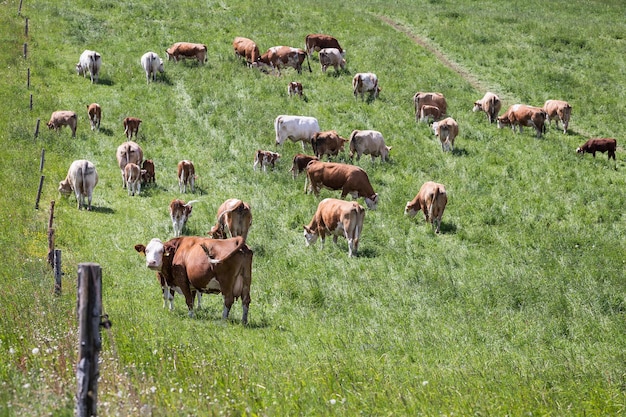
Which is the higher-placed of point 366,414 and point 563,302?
point 366,414

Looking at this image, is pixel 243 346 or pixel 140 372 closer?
pixel 140 372

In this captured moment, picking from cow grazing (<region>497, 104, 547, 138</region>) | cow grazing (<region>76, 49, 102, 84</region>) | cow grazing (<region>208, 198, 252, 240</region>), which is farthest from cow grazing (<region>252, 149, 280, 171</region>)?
cow grazing (<region>76, 49, 102, 84</region>)

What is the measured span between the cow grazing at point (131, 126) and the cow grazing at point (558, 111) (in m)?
18.4

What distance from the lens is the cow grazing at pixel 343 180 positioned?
2364 cm

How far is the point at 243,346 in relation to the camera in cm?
1127

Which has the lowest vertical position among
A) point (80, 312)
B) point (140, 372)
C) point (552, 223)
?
point (552, 223)

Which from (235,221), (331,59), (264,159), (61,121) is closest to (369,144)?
(264,159)

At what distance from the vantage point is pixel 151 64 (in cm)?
3550

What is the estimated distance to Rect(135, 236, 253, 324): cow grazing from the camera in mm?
13250

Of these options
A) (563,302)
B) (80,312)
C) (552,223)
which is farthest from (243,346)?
(552,223)

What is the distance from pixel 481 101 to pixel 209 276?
A: 24177mm

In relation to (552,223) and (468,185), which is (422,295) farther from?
(468,185)

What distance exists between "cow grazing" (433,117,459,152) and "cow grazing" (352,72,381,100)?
612 centimetres

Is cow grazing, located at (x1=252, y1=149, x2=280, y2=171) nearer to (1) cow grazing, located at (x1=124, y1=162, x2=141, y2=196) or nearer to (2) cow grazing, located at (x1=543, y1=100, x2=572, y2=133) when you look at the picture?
(1) cow grazing, located at (x1=124, y1=162, x2=141, y2=196)
